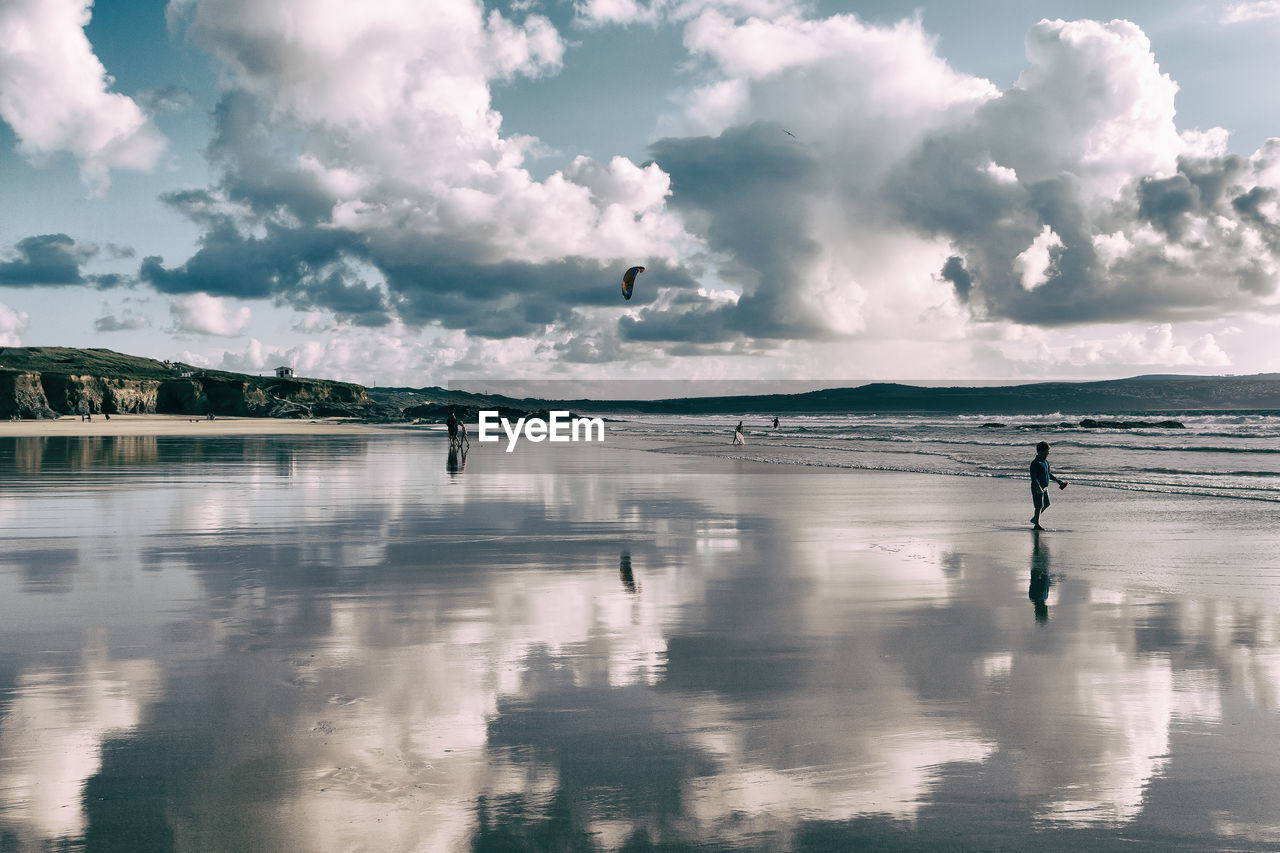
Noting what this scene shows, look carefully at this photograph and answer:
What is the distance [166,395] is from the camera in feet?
552

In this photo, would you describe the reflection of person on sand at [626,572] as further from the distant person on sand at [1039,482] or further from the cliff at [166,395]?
the cliff at [166,395]

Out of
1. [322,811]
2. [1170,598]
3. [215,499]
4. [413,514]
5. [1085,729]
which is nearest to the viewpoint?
[322,811]

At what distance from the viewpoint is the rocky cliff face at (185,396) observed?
137m

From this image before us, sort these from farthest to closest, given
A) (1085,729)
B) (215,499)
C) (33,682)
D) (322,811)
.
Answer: (215,499) < (33,682) < (1085,729) < (322,811)

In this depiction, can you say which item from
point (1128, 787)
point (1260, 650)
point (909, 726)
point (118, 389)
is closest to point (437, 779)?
point (909, 726)

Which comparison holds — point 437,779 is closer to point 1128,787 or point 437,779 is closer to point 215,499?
point 1128,787

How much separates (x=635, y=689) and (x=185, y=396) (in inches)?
7215

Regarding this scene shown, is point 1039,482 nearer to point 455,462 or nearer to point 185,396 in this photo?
point 455,462

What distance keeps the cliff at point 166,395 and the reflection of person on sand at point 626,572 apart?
422 ft

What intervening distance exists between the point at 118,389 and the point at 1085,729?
566ft

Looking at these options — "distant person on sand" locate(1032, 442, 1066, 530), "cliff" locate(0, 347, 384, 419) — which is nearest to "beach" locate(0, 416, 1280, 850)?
"distant person on sand" locate(1032, 442, 1066, 530)

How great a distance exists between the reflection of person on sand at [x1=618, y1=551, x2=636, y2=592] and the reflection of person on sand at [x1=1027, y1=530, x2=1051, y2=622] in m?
4.73

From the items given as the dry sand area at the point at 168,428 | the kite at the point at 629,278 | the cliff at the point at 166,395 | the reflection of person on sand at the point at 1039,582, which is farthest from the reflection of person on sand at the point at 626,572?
the cliff at the point at 166,395

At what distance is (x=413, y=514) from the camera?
18859 millimetres
